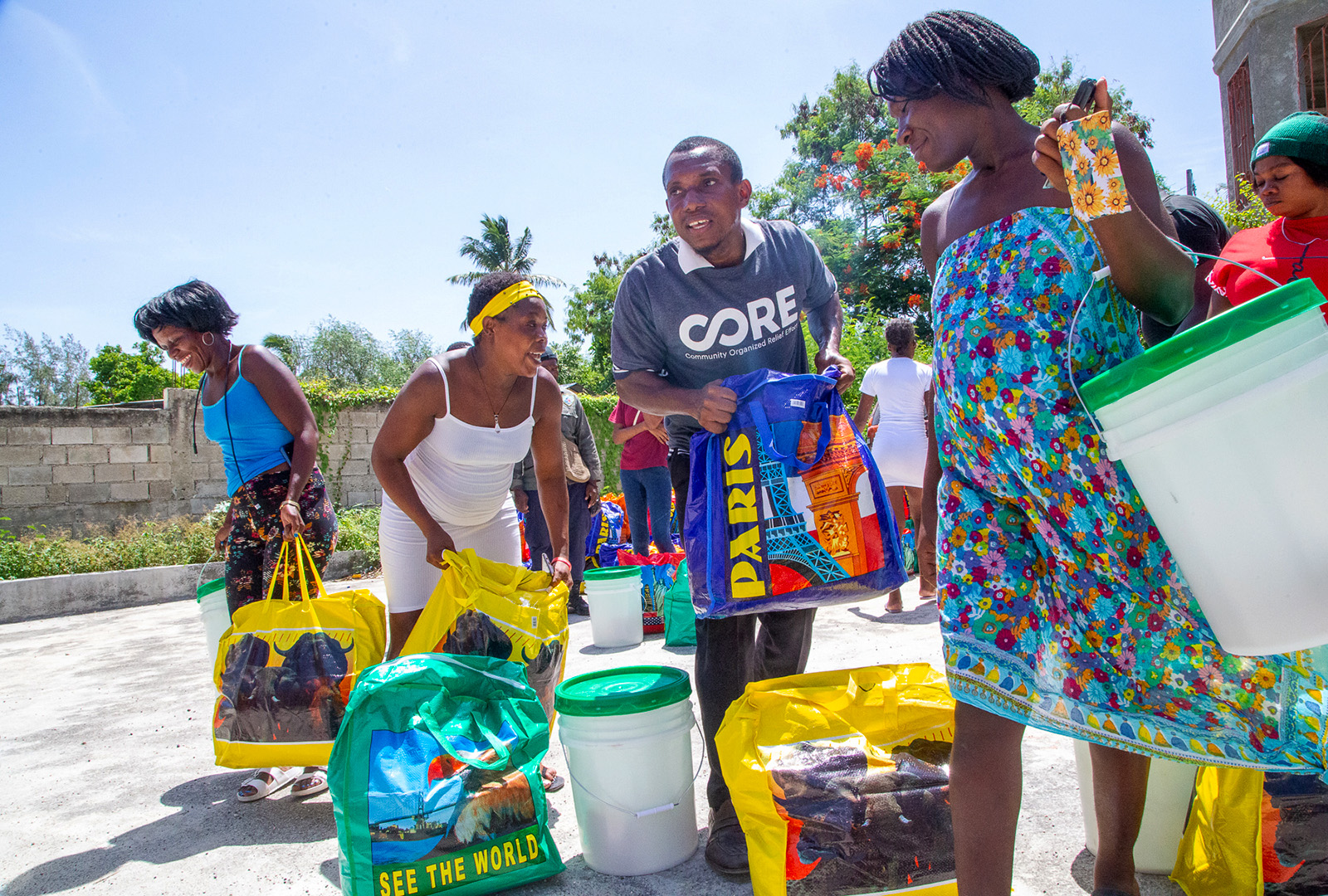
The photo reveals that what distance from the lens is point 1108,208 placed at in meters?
1.26

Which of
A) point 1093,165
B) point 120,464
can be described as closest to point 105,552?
point 120,464

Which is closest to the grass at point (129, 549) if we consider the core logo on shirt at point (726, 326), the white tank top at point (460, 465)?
the white tank top at point (460, 465)

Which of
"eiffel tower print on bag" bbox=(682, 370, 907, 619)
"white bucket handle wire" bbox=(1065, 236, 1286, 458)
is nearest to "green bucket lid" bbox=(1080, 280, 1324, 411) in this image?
"white bucket handle wire" bbox=(1065, 236, 1286, 458)

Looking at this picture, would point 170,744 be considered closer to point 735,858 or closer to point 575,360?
point 735,858

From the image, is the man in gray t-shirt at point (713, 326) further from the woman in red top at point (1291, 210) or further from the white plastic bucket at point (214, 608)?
the white plastic bucket at point (214, 608)

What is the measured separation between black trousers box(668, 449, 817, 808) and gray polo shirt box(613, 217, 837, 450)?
32 cm

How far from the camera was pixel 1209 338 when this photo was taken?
1067mm

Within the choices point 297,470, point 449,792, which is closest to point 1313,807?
point 449,792

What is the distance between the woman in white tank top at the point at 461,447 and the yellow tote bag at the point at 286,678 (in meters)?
0.19

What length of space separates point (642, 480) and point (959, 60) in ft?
16.9

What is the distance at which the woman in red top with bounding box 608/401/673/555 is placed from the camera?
6.38 metres

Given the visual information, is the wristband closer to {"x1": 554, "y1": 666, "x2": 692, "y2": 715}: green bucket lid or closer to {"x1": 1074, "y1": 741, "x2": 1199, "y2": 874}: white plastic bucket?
{"x1": 1074, "y1": 741, "x2": 1199, "y2": 874}: white plastic bucket

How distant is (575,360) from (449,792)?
37142 millimetres

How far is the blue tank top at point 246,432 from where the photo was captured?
3326mm
